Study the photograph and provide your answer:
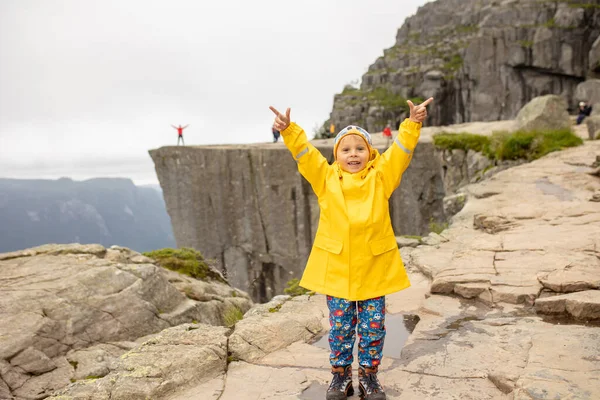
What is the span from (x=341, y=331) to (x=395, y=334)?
4.56ft

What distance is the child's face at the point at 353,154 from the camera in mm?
3057

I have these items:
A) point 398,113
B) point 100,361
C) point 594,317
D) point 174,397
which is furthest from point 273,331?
point 398,113

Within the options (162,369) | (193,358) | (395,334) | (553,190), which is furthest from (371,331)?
(553,190)

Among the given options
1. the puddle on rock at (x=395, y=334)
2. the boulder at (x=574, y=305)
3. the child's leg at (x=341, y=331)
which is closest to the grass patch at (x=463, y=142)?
the boulder at (x=574, y=305)

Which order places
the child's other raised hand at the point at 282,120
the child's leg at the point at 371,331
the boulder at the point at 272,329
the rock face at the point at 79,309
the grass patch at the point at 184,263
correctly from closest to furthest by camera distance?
the child's leg at the point at 371,331 < the child's other raised hand at the point at 282,120 < the boulder at the point at 272,329 < the rock face at the point at 79,309 < the grass patch at the point at 184,263

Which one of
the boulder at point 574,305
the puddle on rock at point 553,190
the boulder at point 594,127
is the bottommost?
the boulder at point 574,305

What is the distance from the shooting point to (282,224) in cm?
2084

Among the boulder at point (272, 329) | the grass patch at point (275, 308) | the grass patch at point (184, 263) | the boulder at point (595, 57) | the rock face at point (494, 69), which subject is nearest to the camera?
the boulder at point (272, 329)

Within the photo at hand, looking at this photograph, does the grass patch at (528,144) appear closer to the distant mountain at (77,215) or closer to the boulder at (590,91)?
the boulder at (590,91)

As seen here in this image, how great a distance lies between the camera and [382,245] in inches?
114

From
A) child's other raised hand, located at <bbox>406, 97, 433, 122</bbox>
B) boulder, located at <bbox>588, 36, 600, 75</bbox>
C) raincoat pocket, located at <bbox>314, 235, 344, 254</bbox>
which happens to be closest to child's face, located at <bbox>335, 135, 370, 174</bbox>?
child's other raised hand, located at <bbox>406, 97, 433, 122</bbox>

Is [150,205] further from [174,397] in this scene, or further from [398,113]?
[174,397]

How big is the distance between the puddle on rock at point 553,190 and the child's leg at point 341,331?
6.94 metres

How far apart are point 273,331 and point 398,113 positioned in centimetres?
3360
